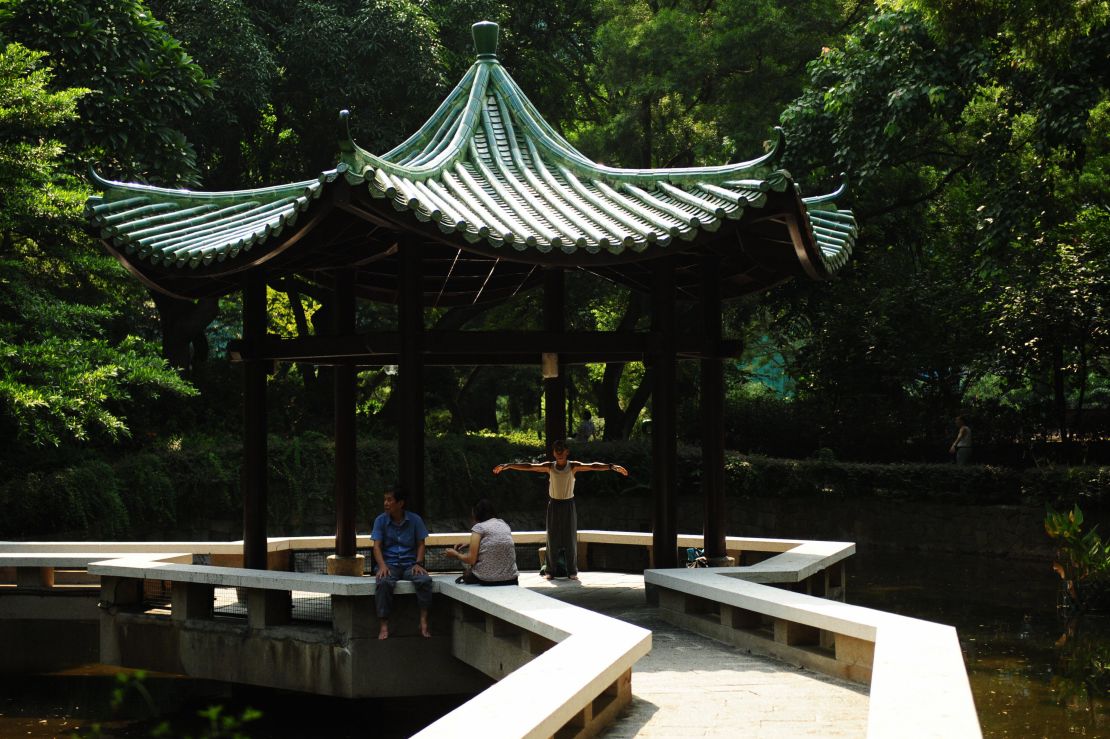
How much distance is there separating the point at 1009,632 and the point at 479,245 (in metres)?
9.43

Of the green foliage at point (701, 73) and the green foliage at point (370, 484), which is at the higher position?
the green foliage at point (701, 73)

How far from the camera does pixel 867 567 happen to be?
2388cm

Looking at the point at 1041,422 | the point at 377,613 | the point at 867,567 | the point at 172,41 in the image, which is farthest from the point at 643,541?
the point at 1041,422

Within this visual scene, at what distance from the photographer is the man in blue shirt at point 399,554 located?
36.0 feet

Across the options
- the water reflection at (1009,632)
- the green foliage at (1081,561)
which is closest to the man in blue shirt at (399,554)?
the water reflection at (1009,632)

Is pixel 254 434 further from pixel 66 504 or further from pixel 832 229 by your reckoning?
pixel 66 504

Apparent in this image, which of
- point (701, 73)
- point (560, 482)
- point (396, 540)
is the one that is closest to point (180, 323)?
point (701, 73)

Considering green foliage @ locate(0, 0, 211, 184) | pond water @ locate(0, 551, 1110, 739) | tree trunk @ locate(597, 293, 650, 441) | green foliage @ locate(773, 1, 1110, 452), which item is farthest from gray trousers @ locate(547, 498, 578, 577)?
tree trunk @ locate(597, 293, 650, 441)

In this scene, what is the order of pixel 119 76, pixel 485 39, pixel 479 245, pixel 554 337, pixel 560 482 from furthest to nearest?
pixel 119 76 < pixel 485 39 < pixel 560 482 < pixel 554 337 < pixel 479 245

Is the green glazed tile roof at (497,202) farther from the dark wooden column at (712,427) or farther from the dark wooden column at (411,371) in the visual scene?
the dark wooden column at (712,427)

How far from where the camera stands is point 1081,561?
17844 millimetres

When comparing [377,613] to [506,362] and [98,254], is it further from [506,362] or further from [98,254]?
[98,254]

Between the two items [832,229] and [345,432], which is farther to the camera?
[832,229]

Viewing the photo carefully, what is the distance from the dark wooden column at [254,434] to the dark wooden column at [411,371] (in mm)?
1851
